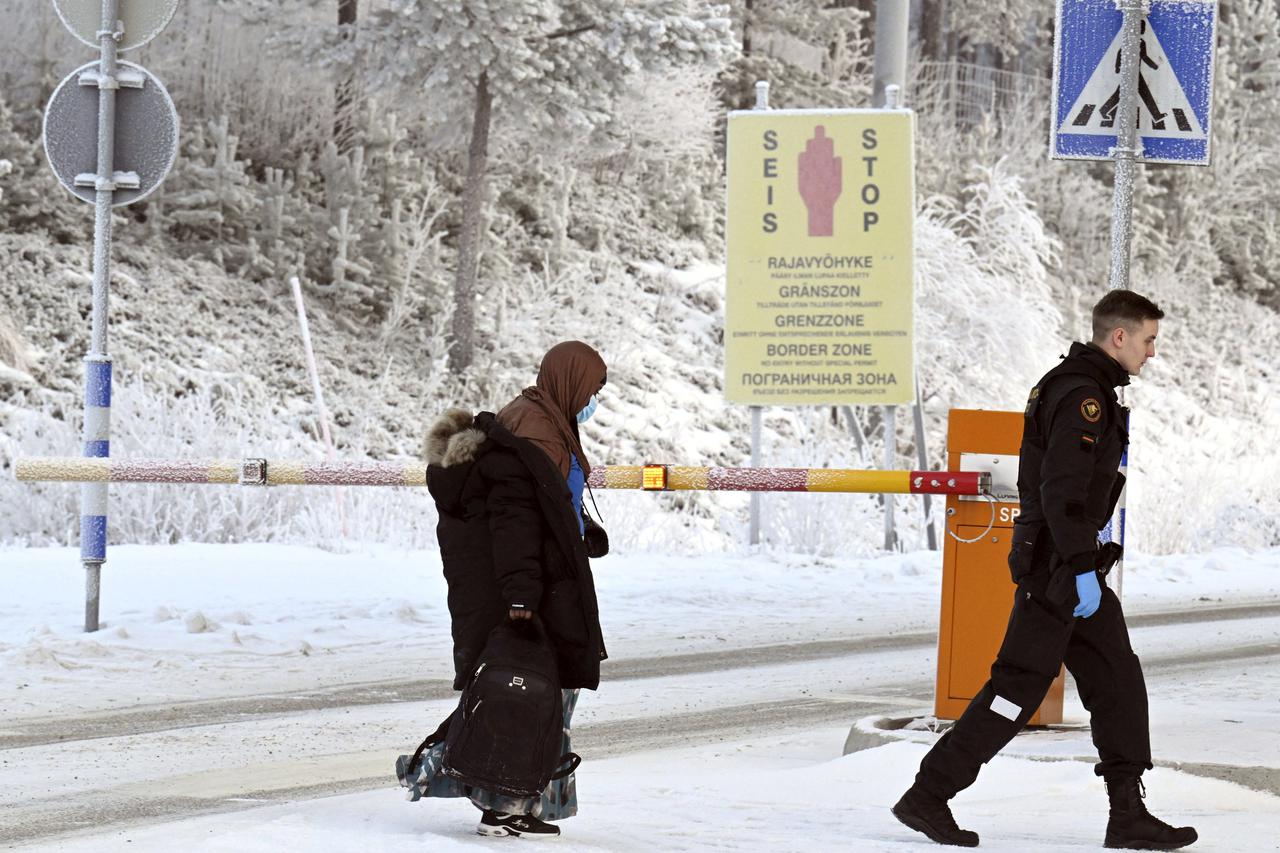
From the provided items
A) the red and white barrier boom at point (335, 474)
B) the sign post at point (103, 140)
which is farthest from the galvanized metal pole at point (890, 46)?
the red and white barrier boom at point (335, 474)

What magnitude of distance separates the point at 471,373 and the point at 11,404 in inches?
235

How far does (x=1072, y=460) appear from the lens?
547cm

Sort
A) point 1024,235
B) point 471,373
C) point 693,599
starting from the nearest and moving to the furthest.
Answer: point 693,599 → point 471,373 → point 1024,235

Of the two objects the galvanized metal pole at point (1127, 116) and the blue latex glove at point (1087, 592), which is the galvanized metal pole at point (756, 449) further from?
the blue latex glove at point (1087, 592)

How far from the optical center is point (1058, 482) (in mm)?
5477

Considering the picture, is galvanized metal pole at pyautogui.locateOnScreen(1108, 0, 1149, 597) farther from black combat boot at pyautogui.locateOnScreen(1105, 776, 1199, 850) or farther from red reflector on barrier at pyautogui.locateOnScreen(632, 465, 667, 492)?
black combat boot at pyautogui.locateOnScreen(1105, 776, 1199, 850)

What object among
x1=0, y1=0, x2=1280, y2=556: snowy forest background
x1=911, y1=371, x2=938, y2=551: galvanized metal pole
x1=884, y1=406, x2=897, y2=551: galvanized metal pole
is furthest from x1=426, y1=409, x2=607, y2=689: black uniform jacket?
x1=911, y1=371, x2=938, y2=551: galvanized metal pole

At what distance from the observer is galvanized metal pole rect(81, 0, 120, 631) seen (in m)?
10.1

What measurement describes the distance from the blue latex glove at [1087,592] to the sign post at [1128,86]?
7.51ft

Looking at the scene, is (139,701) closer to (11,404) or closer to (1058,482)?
(1058,482)

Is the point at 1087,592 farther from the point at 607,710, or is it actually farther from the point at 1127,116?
the point at 607,710

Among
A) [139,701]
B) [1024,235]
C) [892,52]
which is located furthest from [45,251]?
[1024,235]

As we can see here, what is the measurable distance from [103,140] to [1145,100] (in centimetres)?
559

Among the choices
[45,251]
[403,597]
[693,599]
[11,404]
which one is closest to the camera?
[403,597]
